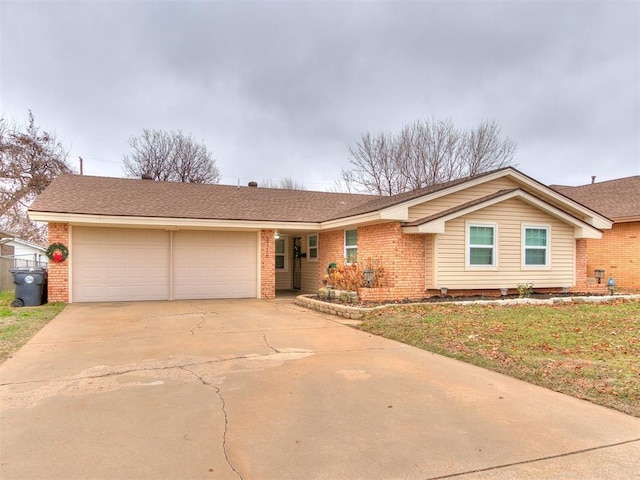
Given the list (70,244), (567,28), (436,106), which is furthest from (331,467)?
(436,106)

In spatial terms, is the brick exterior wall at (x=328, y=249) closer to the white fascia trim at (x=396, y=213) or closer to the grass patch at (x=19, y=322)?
the white fascia trim at (x=396, y=213)

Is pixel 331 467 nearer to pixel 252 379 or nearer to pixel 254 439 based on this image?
pixel 254 439

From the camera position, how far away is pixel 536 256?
1280cm

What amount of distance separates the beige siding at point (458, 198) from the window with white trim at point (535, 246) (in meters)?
1.50

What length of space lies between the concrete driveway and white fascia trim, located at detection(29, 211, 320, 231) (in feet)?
20.4

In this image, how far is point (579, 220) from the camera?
12961mm

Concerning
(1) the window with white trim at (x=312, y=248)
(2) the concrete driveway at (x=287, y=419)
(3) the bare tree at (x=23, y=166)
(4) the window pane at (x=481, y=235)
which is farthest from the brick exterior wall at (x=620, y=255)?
(3) the bare tree at (x=23, y=166)

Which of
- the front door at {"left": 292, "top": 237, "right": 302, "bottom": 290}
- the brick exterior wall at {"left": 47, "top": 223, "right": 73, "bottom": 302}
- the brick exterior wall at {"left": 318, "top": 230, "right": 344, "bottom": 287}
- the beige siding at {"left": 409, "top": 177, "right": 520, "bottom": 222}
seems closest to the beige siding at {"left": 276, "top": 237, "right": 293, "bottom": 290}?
the front door at {"left": 292, "top": 237, "right": 302, "bottom": 290}

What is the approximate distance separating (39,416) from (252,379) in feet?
6.81

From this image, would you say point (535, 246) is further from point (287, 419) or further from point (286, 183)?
point (286, 183)

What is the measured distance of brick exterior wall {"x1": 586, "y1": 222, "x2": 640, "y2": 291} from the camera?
15727mm

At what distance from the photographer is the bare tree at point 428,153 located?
27328 millimetres

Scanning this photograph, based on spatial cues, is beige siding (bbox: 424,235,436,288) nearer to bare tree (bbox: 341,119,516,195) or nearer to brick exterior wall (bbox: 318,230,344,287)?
brick exterior wall (bbox: 318,230,344,287)

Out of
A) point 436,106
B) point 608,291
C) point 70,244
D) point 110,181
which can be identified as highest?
point 436,106
